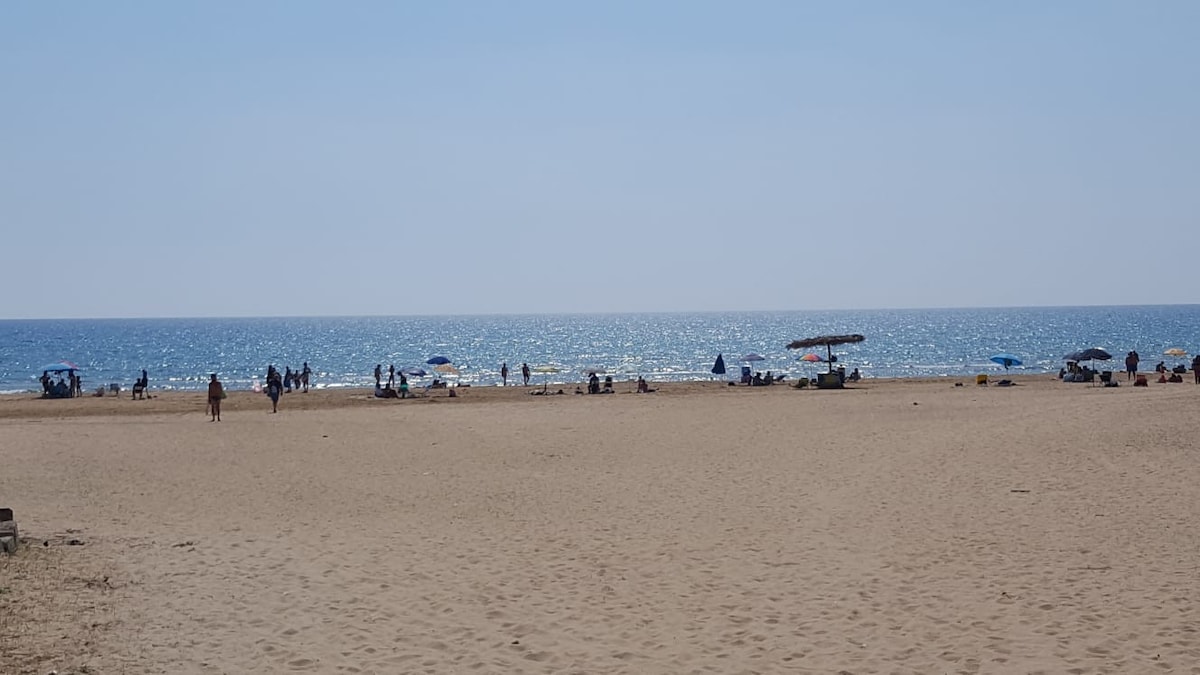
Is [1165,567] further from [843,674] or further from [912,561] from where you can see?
[843,674]

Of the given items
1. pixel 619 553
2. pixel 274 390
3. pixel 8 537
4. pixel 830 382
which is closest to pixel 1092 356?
pixel 830 382

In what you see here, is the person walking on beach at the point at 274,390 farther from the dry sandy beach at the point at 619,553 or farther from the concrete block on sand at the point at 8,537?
the concrete block on sand at the point at 8,537

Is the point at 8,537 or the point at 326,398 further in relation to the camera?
the point at 326,398

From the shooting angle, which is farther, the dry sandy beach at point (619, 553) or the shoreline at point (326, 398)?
the shoreline at point (326, 398)

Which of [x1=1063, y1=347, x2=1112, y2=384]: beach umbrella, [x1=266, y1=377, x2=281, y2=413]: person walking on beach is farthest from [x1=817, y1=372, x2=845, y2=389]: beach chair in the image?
[x1=266, y1=377, x2=281, y2=413]: person walking on beach

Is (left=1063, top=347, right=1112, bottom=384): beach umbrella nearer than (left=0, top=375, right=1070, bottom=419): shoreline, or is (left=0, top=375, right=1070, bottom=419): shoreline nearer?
(left=0, top=375, right=1070, bottom=419): shoreline

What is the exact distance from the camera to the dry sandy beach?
7961 mm

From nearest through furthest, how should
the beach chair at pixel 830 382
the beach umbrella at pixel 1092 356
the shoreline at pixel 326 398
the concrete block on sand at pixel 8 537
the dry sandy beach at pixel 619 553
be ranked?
1. the dry sandy beach at pixel 619 553
2. the concrete block on sand at pixel 8 537
3. the shoreline at pixel 326 398
4. the beach umbrella at pixel 1092 356
5. the beach chair at pixel 830 382

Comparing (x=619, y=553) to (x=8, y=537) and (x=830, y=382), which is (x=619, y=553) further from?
(x=830, y=382)

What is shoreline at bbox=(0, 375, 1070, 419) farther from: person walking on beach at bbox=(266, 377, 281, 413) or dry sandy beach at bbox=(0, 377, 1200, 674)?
dry sandy beach at bbox=(0, 377, 1200, 674)

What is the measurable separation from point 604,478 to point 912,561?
7459 mm

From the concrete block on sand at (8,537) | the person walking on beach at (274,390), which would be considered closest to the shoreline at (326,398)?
the person walking on beach at (274,390)

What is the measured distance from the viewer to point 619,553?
1154 cm

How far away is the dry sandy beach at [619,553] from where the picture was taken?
7.96m
